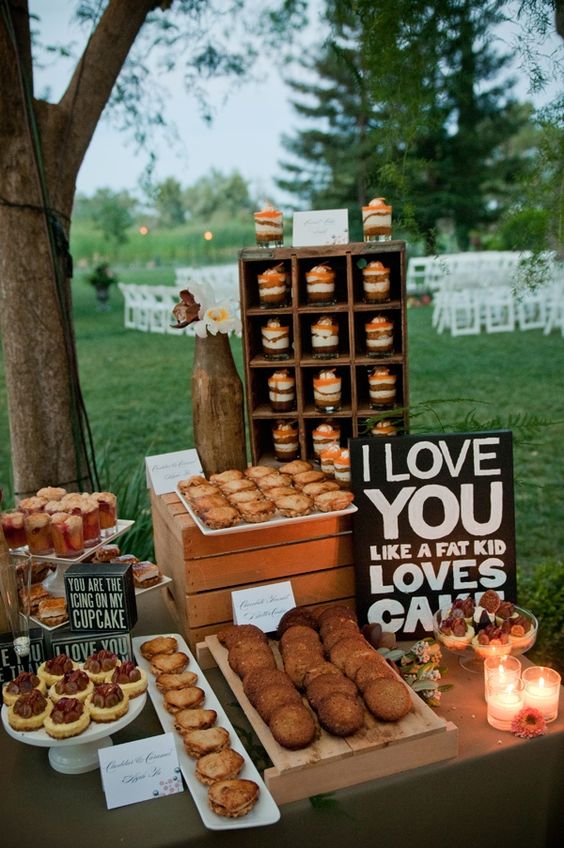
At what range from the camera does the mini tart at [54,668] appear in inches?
60.7

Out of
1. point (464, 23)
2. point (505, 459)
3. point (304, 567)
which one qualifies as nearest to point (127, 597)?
point (304, 567)

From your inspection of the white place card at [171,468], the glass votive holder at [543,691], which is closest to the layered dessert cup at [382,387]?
the white place card at [171,468]

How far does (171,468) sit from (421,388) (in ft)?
15.9

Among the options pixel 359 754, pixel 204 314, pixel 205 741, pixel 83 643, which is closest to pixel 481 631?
pixel 359 754

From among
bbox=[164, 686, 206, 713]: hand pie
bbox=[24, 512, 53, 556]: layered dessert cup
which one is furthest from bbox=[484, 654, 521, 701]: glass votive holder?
bbox=[24, 512, 53, 556]: layered dessert cup

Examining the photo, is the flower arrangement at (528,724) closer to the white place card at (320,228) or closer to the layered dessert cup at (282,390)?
the layered dessert cup at (282,390)

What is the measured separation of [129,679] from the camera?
1.51 metres

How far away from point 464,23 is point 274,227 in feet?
3.25

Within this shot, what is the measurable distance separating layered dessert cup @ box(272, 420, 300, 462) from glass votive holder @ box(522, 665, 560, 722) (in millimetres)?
1035

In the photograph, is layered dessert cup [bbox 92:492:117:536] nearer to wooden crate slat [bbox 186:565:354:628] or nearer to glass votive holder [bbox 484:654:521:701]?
wooden crate slat [bbox 186:565:354:628]

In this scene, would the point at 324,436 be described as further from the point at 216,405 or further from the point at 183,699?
the point at 183,699

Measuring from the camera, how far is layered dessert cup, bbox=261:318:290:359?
2.33 meters

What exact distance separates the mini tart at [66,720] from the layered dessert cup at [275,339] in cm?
125

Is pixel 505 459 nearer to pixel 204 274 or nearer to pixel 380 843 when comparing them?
pixel 380 843
